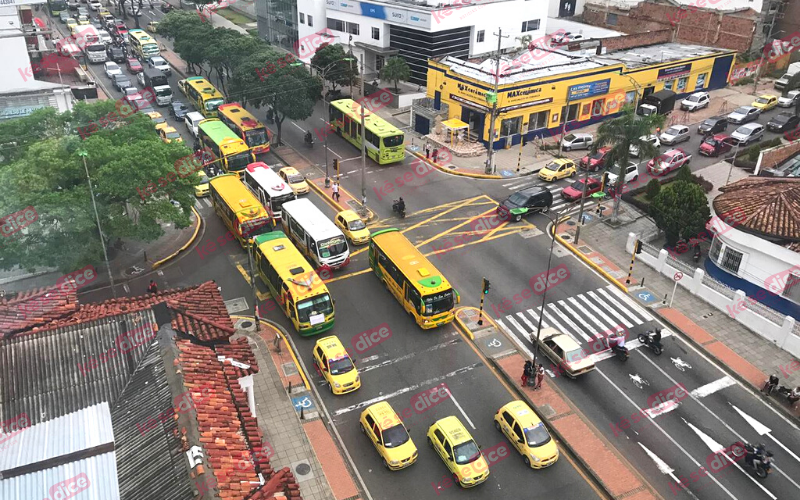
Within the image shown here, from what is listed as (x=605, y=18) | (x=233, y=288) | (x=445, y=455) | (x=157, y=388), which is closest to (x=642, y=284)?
(x=445, y=455)

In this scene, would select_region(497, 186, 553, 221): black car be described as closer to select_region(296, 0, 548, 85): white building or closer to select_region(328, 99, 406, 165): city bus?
select_region(328, 99, 406, 165): city bus

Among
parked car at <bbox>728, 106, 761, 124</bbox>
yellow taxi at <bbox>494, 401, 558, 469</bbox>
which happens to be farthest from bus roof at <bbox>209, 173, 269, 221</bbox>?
parked car at <bbox>728, 106, 761, 124</bbox>

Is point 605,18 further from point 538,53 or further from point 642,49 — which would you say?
point 538,53

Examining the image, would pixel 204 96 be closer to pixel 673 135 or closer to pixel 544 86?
pixel 544 86

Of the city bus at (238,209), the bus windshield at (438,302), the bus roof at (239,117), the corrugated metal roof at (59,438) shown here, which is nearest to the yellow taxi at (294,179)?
the city bus at (238,209)

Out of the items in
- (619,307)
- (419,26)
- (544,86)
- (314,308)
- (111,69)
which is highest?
(419,26)

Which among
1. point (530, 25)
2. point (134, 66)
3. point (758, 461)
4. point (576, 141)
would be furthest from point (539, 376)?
point (134, 66)
